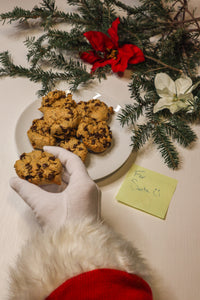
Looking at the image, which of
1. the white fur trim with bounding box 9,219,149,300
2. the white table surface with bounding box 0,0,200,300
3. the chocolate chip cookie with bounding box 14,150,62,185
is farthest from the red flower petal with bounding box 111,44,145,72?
the white fur trim with bounding box 9,219,149,300

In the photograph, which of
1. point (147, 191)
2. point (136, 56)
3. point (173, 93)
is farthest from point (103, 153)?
point (136, 56)

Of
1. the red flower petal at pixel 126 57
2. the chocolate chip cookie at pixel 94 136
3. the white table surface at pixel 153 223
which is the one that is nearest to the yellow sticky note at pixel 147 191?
the white table surface at pixel 153 223

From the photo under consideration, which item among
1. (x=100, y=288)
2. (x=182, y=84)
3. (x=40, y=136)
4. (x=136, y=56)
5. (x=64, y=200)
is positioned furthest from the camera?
(x=136, y=56)

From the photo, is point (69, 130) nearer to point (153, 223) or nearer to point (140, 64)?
point (153, 223)

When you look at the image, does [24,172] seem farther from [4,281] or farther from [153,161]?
[153,161]

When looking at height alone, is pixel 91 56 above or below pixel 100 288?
above

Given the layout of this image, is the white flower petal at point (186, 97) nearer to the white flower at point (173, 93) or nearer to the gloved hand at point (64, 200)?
the white flower at point (173, 93)
